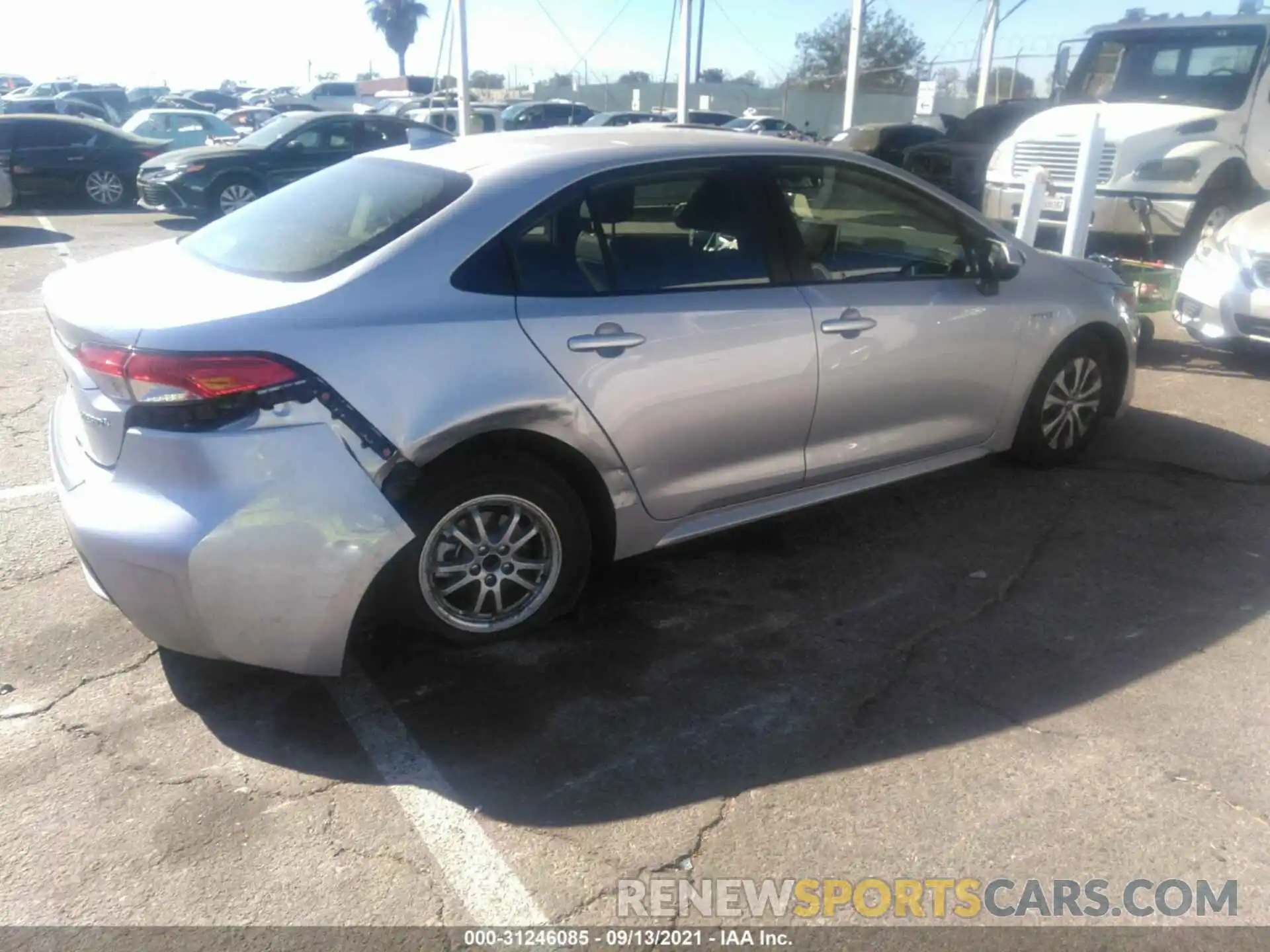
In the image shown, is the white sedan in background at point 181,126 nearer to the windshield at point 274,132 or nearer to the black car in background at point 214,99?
the windshield at point 274,132

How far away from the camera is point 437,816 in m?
2.85

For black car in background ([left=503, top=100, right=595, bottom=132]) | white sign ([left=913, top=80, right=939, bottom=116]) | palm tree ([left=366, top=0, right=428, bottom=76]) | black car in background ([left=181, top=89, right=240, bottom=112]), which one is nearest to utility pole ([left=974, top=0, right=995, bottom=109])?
white sign ([left=913, top=80, right=939, bottom=116])

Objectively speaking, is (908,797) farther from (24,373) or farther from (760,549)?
(24,373)

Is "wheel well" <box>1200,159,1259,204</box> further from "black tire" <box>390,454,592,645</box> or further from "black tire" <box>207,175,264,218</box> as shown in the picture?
"black tire" <box>207,175,264,218</box>

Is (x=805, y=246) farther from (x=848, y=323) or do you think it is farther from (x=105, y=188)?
(x=105, y=188)

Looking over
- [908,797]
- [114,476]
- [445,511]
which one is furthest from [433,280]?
[908,797]

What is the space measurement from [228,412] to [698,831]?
1.73 metres

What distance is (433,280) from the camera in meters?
3.28

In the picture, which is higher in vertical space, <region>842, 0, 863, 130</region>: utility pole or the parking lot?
<region>842, 0, 863, 130</region>: utility pole

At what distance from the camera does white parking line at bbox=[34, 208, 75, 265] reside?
1179cm

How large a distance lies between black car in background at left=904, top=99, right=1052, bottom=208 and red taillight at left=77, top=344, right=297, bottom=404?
12.8m

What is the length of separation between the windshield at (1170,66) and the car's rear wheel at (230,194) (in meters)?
10.8

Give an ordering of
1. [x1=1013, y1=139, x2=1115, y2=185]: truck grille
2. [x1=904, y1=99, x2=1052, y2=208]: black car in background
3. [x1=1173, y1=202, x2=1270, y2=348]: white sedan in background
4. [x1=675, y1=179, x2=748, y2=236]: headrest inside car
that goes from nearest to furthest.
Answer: [x1=675, y1=179, x2=748, y2=236]: headrest inside car < [x1=1173, y1=202, x2=1270, y2=348]: white sedan in background < [x1=1013, y1=139, x2=1115, y2=185]: truck grille < [x1=904, y1=99, x2=1052, y2=208]: black car in background

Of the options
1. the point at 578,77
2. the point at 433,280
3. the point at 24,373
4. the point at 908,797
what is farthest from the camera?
the point at 578,77
